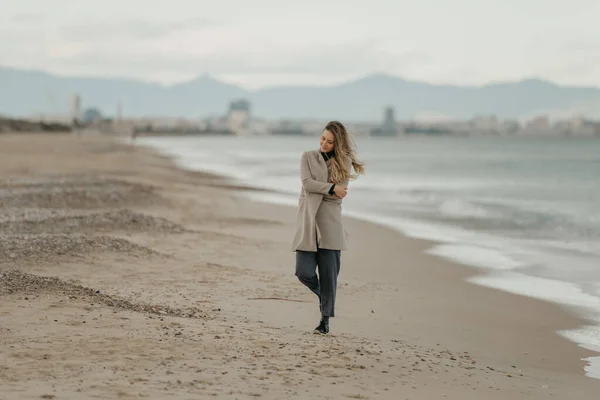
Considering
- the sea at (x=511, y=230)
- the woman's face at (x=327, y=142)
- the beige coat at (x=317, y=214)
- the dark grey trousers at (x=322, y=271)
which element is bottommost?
the sea at (x=511, y=230)

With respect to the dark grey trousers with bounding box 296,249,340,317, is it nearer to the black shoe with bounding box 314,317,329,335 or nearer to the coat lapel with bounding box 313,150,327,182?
the black shoe with bounding box 314,317,329,335

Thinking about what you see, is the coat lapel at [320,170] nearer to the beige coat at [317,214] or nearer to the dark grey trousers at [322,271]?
the beige coat at [317,214]

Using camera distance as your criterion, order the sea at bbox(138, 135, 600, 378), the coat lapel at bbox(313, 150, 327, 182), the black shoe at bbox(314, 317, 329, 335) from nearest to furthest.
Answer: the coat lapel at bbox(313, 150, 327, 182)
the black shoe at bbox(314, 317, 329, 335)
the sea at bbox(138, 135, 600, 378)

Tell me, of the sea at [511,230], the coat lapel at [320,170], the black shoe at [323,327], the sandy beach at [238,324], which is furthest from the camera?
the sea at [511,230]

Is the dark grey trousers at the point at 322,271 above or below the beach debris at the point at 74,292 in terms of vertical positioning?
above

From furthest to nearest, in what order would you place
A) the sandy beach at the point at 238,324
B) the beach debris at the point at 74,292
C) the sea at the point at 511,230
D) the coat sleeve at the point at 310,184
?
the sea at the point at 511,230
the beach debris at the point at 74,292
the coat sleeve at the point at 310,184
the sandy beach at the point at 238,324

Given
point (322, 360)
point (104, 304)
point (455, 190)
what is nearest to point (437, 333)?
point (322, 360)

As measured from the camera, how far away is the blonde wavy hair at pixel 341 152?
709 cm

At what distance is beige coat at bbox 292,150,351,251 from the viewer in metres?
7.09

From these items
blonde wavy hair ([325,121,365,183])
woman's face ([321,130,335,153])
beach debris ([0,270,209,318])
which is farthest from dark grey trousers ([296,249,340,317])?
beach debris ([0,270,209,318])

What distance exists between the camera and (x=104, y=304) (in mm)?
7473

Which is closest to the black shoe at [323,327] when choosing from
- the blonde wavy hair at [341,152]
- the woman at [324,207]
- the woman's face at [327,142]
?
the woman at [324,207]

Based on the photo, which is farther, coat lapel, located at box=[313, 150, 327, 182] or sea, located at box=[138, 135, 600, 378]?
sea, located at box=[138, 135, 600, 378]

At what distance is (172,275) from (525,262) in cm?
616
